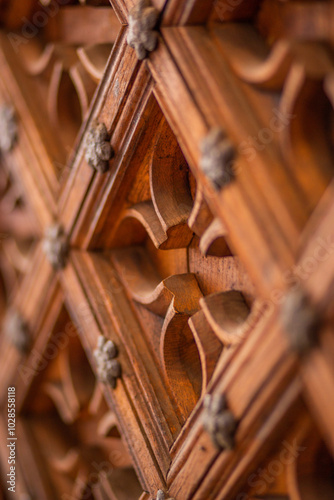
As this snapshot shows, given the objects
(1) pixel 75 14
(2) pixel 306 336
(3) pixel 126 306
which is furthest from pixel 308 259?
(1) pixel 75 14

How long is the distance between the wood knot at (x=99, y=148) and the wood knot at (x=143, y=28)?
0.11 meters

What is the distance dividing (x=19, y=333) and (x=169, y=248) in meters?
0.36

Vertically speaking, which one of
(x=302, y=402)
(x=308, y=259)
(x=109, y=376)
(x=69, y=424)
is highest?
(x=308, y=259)

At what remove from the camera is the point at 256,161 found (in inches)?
18.6

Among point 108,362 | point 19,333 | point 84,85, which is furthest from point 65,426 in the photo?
point 84,85

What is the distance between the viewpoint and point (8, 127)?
0.84 meters

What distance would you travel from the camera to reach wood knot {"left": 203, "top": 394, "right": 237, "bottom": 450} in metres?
0.50

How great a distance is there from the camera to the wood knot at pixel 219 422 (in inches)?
19.8

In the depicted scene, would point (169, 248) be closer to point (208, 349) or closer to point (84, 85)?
point (208, 349)

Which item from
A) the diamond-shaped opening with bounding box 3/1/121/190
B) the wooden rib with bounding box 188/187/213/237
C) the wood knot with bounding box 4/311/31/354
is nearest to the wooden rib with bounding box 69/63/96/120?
the diamond-shaped opening with bounding box 3/1/121/190

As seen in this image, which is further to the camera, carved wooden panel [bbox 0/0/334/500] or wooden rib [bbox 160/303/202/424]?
wooden rib [bbox 160/303/202/424]

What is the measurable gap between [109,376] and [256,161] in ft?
1.09

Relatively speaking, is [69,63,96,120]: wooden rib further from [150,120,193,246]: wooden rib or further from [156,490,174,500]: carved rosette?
[156,490,174,500]: carved rosette

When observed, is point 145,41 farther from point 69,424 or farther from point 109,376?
point 69,424
